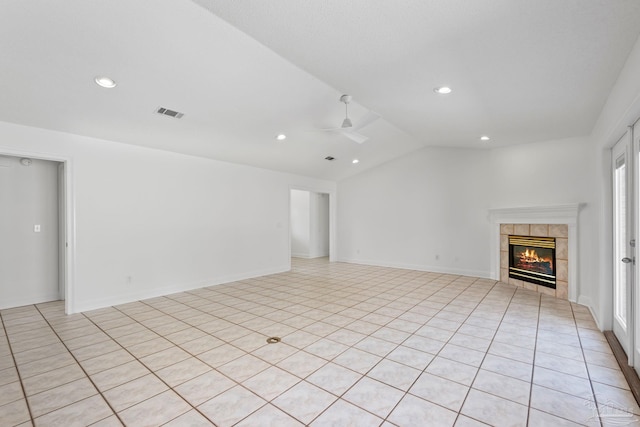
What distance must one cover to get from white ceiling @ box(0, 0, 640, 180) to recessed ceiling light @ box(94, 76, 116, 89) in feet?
0.21

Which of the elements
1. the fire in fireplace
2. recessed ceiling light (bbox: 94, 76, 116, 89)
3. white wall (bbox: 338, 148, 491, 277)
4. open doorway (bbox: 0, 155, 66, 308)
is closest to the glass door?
the fire in fireplace

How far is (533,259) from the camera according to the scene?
5.38 meters

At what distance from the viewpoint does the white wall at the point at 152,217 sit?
4199 mm

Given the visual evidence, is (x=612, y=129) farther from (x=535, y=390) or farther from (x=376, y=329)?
(x=376, y=329)

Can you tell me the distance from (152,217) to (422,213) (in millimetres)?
5681

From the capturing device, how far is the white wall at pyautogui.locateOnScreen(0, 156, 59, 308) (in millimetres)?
4469

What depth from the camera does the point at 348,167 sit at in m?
7.64

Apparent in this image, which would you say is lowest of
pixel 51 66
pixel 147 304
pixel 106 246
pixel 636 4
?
pixel 147 304

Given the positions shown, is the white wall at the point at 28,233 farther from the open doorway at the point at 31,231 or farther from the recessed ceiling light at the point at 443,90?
the recessed ceiling light at the point at 443,90

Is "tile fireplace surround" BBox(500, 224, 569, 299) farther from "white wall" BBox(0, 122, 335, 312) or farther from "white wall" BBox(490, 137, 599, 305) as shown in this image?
"white wall" BBox(0, 122, 335, 312)

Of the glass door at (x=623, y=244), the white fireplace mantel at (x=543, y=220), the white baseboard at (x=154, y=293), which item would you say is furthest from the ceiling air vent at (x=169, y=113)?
the white fireplace mantel at (x=543, y=220)

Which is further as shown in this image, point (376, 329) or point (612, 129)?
point (376, 329)

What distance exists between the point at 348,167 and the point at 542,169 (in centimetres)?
400

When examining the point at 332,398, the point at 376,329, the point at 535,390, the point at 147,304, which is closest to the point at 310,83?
the point at 376,329
